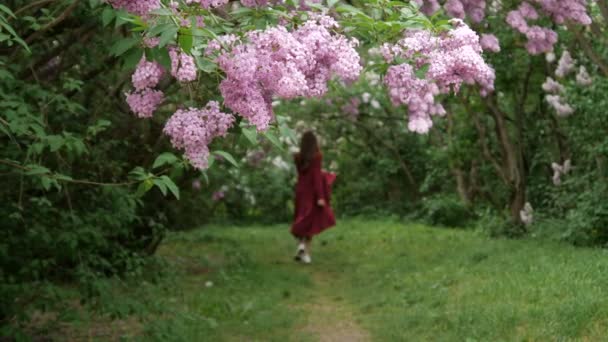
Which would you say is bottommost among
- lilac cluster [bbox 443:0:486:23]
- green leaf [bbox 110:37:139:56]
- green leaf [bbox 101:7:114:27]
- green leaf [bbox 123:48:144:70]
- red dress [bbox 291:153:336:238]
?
red dress [bbox 291:153:336:238]

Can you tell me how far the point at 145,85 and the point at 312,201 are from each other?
901 centimetres

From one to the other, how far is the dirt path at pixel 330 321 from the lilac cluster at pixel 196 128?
385 cm

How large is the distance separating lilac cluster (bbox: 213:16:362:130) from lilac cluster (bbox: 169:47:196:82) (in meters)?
0.11

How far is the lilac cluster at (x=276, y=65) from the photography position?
3.06m

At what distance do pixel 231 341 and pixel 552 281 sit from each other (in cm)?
268

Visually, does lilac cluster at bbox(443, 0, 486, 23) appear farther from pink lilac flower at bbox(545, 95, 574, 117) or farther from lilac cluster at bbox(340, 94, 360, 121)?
lilac cluster at bbox(340, 94, 360, 121)

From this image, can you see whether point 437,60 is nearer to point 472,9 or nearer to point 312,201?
point 472,9

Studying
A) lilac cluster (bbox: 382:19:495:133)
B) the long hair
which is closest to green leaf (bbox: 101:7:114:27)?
lilac cluster (bbox: 382:19:495:133)

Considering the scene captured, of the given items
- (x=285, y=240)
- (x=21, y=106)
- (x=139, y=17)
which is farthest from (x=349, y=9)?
(x=285, y=240)

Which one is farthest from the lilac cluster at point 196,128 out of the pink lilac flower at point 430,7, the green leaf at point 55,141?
the pink lilac flower at point 430,7

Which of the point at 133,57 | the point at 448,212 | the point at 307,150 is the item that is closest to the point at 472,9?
the point at 133,57

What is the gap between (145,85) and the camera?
10.7 feet

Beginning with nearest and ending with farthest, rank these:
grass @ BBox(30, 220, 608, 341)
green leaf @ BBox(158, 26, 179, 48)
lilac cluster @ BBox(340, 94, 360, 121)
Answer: green leaf @ BBox(158, 26, 179, 48) → grass @ BBox(30, 220, 608, 341) → lilac cluster @ BBox(340, 94, 360, 121)

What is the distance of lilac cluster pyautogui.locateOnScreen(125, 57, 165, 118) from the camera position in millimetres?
3215
